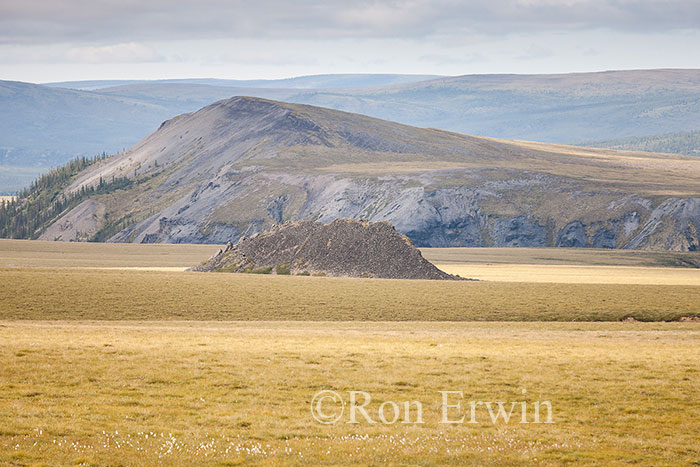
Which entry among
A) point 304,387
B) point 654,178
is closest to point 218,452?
point 304,387

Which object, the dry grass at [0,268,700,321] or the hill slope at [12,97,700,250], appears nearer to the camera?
the dry grass at [0,268,700,321]

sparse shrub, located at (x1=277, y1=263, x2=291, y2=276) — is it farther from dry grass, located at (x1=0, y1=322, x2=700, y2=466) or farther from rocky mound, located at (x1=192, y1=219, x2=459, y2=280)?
dry grass, located at (x1=0, y1=322, x2=700, y2=466)

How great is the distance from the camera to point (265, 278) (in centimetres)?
5659

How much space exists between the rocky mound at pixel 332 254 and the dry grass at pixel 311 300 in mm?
10994

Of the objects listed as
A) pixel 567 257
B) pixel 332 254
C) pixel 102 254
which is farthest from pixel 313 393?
pixel 567 257

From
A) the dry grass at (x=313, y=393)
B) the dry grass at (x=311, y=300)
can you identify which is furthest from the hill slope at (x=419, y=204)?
the dry grass at (x=313, y=393)

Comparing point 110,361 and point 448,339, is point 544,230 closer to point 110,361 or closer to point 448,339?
point 448,339

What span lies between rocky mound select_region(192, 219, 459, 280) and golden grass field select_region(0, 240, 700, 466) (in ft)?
63.0

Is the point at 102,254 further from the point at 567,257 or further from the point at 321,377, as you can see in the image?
the point at 321,377

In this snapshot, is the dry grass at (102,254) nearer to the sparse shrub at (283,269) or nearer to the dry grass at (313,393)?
the sparse shrub at (283,269)

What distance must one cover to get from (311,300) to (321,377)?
2322cm

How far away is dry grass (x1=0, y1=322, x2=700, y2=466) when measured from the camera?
16.6 meters

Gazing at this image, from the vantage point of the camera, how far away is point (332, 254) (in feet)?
217

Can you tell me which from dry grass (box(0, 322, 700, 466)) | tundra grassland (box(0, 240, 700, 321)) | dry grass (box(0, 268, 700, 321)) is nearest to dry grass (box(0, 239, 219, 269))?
tundra grassland (box(0, 240, 700, 321))
